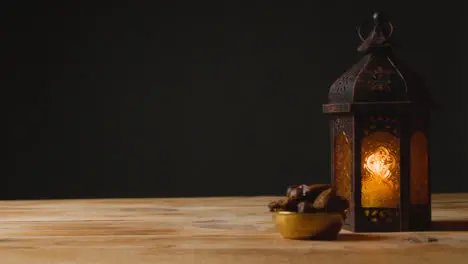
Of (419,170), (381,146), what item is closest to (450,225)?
(419,170)

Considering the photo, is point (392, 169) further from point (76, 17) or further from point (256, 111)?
point (76, 17)

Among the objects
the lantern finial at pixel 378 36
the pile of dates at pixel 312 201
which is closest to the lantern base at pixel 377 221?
the pile of dates at pixel 312 201

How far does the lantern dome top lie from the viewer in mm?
1896

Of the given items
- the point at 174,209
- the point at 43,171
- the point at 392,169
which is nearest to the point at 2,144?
the point at 43,171

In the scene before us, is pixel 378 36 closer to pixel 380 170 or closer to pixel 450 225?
pixel 380 170

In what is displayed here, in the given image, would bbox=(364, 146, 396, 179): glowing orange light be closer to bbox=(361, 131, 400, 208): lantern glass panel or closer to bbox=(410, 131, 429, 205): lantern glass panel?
bbox=(361, 131, 400, 208): lantern glass panel

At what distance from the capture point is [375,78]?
1911mm

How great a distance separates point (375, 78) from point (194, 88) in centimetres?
205

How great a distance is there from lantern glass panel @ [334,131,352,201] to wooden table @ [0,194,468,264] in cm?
17

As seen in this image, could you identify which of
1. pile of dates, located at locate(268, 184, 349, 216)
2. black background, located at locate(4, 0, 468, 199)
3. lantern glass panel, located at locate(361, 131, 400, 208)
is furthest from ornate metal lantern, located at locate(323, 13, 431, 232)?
black background, located at locate(4, 0, 468, 199)

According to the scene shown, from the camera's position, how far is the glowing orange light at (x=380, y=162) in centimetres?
190

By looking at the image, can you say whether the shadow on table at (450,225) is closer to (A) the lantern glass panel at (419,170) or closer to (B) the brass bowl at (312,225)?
(A) the lantern glass panel at (419,170)

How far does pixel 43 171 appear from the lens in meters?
3.93

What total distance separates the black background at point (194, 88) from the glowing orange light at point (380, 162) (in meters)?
1.98
